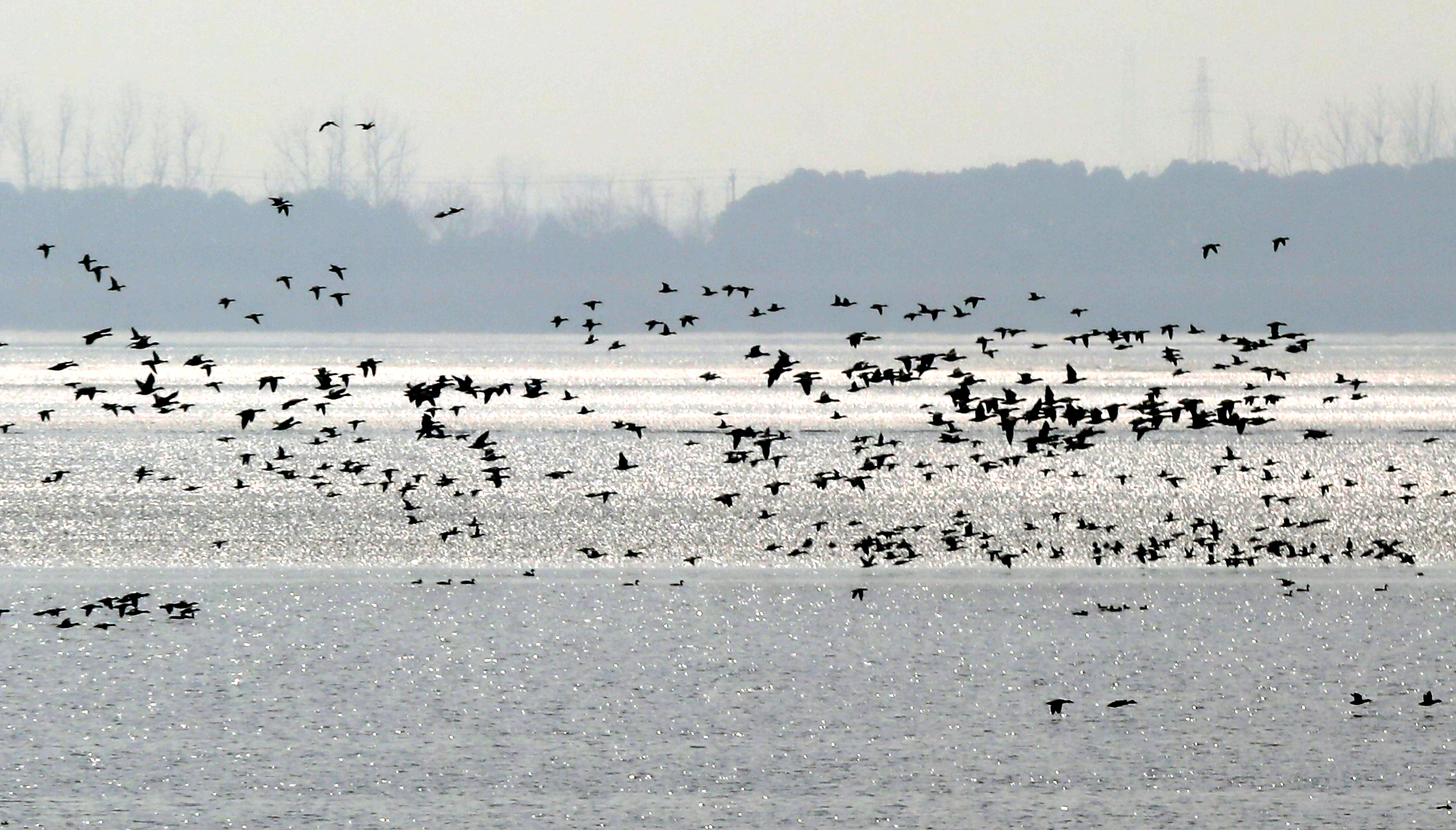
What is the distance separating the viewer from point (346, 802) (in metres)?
10.8

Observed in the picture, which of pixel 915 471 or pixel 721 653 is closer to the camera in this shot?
pixel 721 653

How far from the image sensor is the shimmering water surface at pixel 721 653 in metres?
11.1

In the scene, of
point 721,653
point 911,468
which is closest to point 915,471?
point 911,468

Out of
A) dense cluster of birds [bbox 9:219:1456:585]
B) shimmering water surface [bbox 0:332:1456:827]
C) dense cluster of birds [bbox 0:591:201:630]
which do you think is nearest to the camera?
shimmering water surface [bbox 0:332:1456:827]

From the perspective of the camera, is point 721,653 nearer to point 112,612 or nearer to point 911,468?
point 112,612

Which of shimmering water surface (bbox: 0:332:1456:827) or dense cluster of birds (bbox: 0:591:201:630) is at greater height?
dense cluster of birds (bbox: 0:591:201:630)

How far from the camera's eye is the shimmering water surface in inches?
436

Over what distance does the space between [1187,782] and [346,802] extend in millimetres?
5022

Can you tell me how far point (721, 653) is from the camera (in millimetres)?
15336

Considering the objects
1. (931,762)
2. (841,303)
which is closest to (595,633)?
(931,762)

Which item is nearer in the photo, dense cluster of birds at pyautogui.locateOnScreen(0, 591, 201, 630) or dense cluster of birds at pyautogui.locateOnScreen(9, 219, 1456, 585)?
dense cluster of birds at pyautogui.locateOnScreen(0, 591, 201, 630)

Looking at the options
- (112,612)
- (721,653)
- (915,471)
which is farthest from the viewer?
(915,471)

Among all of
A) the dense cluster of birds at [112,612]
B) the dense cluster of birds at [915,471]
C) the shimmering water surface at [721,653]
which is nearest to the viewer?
the shimmering water surface at [721,653]

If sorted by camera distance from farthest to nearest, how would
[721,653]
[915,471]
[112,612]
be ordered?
[915,471] → [112,612] → [721,653]
